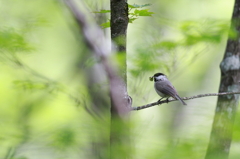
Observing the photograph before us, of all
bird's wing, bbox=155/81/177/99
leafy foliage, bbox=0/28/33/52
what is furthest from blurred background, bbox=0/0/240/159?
bird's wing, bbox=155/81/177/99

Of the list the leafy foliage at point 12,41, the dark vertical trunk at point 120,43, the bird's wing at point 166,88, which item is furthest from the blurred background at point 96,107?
the bird's wing at point 166,88

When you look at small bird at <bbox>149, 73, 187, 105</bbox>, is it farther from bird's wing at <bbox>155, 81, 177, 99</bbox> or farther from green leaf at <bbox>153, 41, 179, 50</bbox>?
green leaf at <bbox>153, 41, 179, 50</bbox>

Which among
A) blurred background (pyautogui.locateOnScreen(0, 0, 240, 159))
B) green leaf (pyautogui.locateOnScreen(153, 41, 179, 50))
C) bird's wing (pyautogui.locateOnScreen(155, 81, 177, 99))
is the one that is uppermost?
green leaf (pyautogui.locateOnScreen(153, 41, 179, 50))

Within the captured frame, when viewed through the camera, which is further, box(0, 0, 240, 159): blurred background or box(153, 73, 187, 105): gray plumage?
box(153, 73, 187, 105): gray plumage

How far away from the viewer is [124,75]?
100.0 inches

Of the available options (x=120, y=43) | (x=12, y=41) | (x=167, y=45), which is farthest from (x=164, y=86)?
(x=12, y=41)

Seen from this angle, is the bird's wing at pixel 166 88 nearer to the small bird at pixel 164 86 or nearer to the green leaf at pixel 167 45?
the small bird at pixel 164 86

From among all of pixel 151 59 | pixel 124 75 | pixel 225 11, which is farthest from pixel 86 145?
pixel 225 11

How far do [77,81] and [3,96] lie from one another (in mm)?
1637

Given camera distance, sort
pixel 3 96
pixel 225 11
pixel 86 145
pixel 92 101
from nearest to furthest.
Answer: pixel 86 145, pixel 92 101, pixel 3 96, pixel 225 11

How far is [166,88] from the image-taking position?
4.64 meters

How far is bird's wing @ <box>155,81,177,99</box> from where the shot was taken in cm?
457

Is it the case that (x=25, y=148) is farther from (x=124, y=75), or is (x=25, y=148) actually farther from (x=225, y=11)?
(x=225, y=11)

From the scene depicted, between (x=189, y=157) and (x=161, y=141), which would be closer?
(x=189, y=157)
